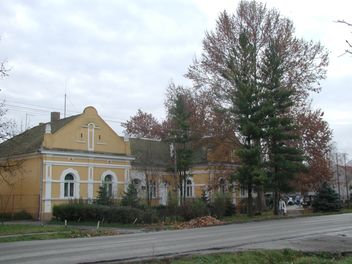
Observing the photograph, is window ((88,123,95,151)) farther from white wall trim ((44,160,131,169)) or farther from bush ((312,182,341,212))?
bush ((312,182,341,212))

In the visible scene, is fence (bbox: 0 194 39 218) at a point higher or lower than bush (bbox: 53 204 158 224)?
higher

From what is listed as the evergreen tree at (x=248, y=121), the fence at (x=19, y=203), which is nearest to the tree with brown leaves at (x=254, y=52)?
the evergreen tree at (x=248, y=121)

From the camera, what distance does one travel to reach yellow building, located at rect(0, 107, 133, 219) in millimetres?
44406

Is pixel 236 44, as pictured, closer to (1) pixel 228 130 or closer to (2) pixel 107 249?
(1) pixel 228 130

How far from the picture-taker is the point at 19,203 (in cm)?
4666

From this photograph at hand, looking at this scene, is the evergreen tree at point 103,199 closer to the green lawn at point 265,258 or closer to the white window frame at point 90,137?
the white window frame at point 90,137

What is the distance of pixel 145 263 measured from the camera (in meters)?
12.3

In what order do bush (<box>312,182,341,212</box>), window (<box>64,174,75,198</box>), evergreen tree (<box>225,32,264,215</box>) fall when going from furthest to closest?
bush (<box>312,182,341,212</box>) < window (<box>64,174,75,198</box>) < evergreen tree (<box>225,32,264,215</box>)

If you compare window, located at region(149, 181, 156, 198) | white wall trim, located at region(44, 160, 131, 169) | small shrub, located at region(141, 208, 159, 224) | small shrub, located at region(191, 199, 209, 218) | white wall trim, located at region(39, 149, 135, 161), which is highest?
white wall trim, located at region(39, 149, 135, 161)

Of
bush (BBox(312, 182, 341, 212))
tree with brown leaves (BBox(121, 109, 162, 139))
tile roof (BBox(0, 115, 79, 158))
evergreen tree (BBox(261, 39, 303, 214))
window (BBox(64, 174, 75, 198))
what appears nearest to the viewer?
evergreen tree (BBox(261, 39, 303, 214))

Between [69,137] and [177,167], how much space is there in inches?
500

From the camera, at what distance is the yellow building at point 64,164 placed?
44406mm

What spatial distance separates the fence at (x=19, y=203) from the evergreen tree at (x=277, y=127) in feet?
66.5

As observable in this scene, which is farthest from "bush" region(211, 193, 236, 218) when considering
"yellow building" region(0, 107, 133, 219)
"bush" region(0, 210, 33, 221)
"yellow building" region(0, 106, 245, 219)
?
"bush" region(0, 210, 33, 221)
